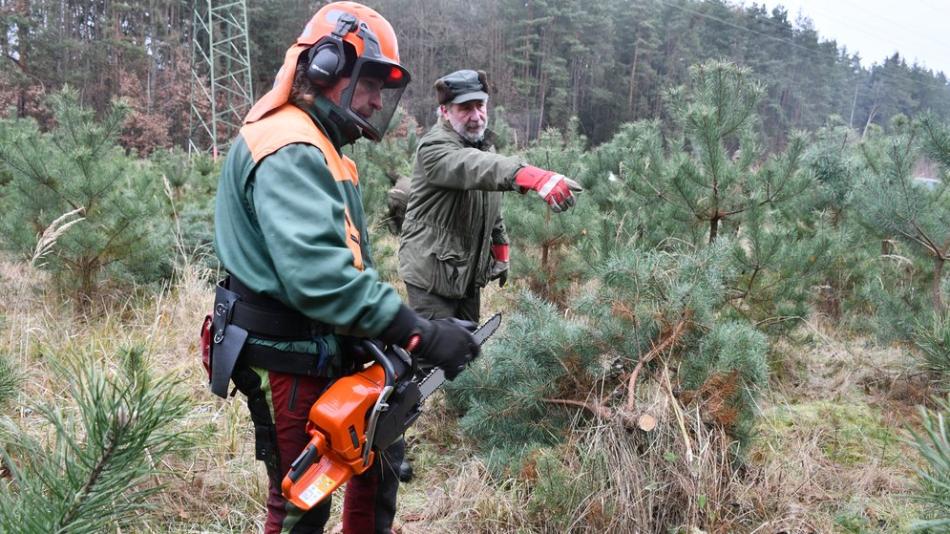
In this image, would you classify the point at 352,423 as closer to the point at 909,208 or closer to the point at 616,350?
the point at 616,350

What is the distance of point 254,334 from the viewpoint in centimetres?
189

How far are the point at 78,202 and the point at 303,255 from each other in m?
3.95

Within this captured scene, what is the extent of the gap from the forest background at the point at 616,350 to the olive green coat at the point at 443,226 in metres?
0.42

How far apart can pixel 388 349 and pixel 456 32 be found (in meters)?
31.3

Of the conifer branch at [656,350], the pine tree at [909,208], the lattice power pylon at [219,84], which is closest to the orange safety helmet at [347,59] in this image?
the conifer branch at [656,350]

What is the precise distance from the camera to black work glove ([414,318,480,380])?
5.95 feet

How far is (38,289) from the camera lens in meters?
4.89

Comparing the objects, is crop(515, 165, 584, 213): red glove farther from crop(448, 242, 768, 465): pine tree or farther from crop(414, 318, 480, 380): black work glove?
crop(414, 318, 480, 380): black work glove

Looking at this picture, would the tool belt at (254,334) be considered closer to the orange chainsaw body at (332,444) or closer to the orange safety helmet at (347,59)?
the orange chainsaw body at (332,444)

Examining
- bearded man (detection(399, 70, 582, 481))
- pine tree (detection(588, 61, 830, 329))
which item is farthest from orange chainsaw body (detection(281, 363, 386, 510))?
pine tree (detection(588, 61, 830, 329))

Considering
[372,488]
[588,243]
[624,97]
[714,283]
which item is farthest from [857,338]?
[624,97]

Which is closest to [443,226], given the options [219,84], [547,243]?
[547,243]

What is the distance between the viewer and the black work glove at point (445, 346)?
181 centimetres

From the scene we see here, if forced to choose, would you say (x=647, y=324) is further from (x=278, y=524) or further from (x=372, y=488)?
(x=278, y=524)
